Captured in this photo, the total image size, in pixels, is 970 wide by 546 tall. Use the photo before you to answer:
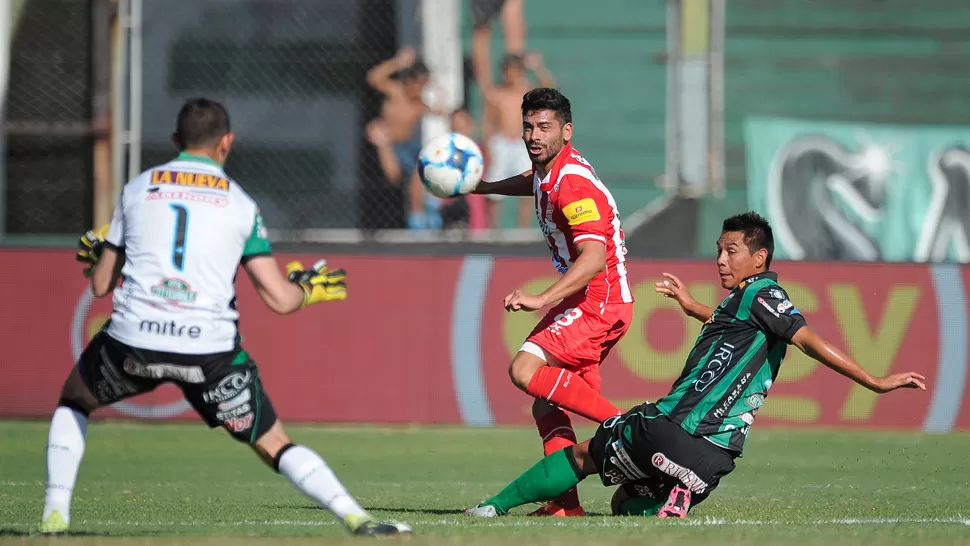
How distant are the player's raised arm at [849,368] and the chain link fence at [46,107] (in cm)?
1061

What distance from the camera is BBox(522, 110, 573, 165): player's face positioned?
6980 millimetres

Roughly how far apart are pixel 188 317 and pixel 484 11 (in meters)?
10.9

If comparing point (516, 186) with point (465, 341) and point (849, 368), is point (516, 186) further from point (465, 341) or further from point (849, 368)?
point (465, 341)

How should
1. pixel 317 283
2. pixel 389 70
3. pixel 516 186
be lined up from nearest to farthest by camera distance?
pixel 317 283 → pixel 516 186 → pixel 389 70

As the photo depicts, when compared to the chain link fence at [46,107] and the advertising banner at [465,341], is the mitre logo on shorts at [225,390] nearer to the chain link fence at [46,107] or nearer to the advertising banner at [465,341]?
the advertising banner at [465,341]

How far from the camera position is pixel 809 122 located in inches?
612

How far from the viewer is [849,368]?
598 cm

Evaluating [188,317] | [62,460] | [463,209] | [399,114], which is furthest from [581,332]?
[399,114]

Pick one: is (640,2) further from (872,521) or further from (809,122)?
(872,521)

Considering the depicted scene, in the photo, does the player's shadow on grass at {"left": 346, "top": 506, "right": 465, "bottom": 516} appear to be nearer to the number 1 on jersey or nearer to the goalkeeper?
the goalkeeper

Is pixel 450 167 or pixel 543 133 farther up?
pixel 543 133

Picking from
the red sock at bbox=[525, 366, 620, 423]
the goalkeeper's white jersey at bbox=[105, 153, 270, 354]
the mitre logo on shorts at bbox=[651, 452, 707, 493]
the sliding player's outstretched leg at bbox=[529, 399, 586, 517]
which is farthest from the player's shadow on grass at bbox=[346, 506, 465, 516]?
the goalkeeper's white jersey at bbox=[105, 153, 270, 354]

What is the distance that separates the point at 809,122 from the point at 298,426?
23.6 ft

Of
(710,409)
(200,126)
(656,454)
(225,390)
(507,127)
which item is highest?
(507,127)
